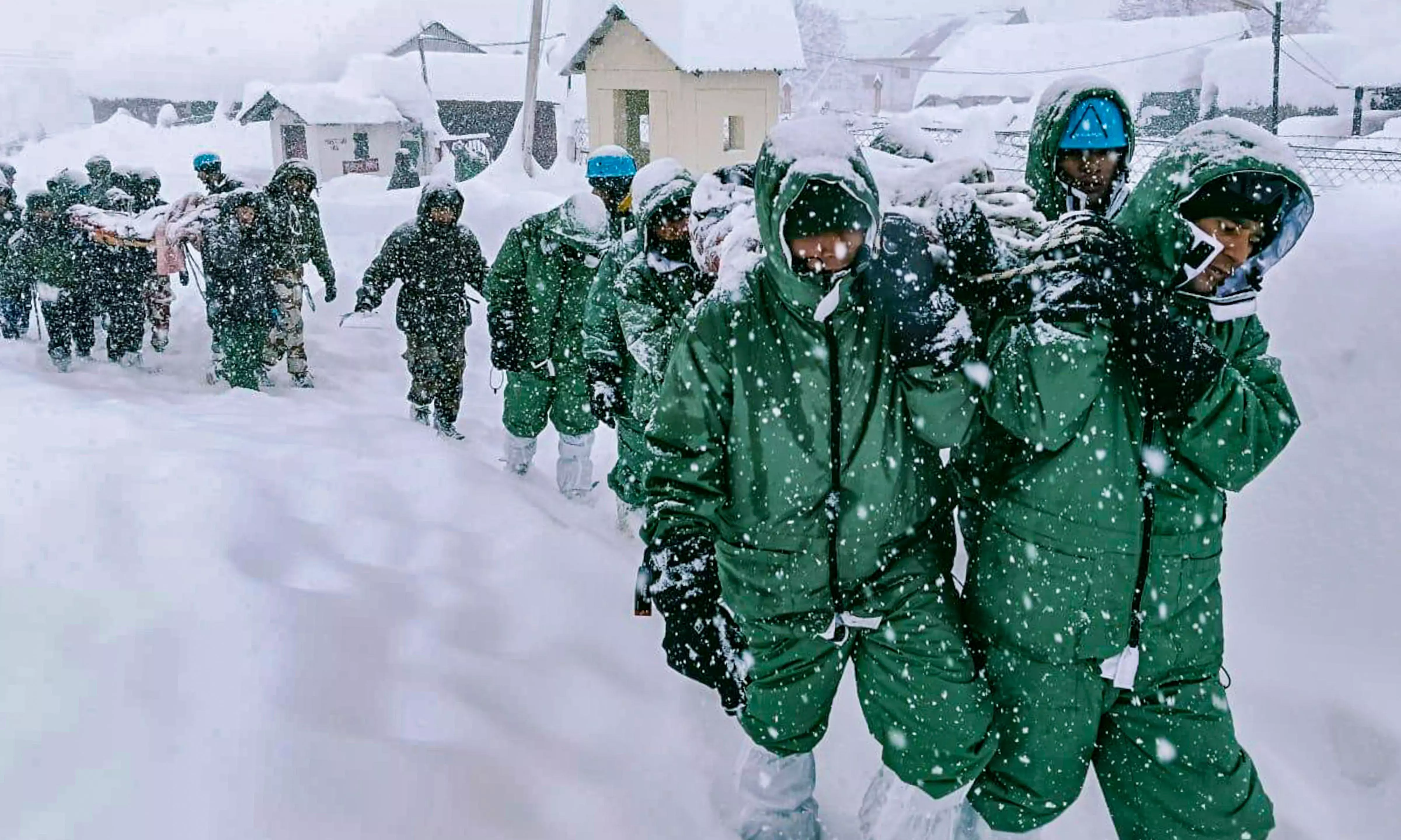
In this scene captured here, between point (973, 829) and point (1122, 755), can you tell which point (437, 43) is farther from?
point (1122, 755)

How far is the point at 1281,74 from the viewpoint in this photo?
30.1 m

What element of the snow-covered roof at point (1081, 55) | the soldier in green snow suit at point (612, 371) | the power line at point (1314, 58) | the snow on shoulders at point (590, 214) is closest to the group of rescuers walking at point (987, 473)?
the soldier in green snow suit at point (612, 371)

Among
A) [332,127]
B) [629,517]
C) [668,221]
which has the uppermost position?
[332,127]

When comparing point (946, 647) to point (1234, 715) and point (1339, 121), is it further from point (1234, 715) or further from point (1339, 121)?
point (1339, 121)

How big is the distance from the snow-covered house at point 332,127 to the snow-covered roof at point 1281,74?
26.3 m

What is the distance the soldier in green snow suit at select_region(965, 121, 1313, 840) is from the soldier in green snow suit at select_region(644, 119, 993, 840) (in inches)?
5.7

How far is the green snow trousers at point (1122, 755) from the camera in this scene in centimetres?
211

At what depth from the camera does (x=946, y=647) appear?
2211 millimetres

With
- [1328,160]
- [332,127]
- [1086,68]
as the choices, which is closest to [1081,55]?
[1086,68]

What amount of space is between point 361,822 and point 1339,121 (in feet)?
90.3

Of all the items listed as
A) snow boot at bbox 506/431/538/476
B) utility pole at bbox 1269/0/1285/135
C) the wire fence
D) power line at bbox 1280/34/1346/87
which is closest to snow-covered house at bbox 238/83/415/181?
the wire fence

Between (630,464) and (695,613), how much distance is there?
2690 mm

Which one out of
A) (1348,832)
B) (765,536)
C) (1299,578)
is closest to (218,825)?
(765,536)

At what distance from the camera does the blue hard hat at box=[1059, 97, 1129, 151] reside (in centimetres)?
233
